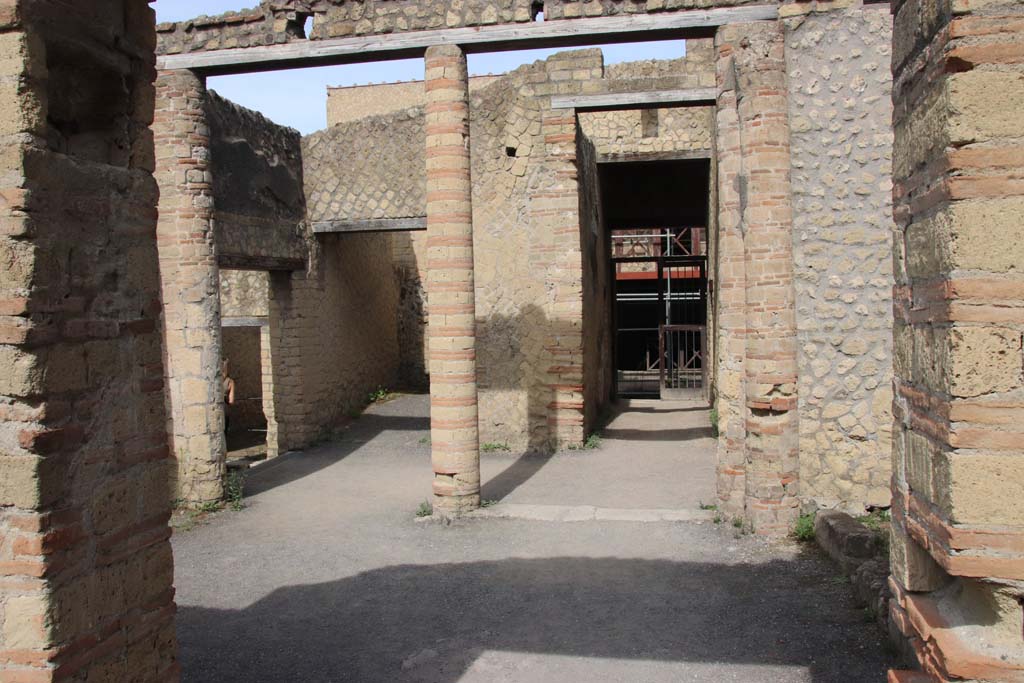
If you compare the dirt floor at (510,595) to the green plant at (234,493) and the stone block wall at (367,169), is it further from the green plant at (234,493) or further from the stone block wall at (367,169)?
the stone block wall at (367,169)

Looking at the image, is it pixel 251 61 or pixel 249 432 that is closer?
pixel 251 61

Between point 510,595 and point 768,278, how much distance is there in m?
3.28

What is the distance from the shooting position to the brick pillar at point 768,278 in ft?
20.4

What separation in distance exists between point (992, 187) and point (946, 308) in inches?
13.6

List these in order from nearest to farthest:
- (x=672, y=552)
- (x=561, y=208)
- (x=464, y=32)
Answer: (x=672, y=552)
(x=464, y=32)
(x=561, y=208)

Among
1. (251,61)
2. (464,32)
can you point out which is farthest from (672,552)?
(251,61)

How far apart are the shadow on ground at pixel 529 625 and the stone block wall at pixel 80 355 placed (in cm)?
179

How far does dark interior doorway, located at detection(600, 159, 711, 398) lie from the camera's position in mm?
15070

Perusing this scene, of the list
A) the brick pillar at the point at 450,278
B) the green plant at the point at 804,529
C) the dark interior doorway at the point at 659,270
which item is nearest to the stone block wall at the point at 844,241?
the green plant at the point at 804,529

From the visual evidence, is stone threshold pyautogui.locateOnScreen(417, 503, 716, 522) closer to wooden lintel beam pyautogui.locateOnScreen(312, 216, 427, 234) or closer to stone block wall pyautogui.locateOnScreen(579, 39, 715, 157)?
wooden lintel beam pyautogui.locateOnScreen(312, 216, 427, 234)

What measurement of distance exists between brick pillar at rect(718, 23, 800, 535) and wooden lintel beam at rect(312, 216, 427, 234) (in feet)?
18.4

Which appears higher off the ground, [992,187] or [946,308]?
[992,187]

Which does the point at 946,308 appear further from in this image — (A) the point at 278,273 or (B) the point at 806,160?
(A) the point at 278,273

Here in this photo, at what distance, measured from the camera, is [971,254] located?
2.07 m
